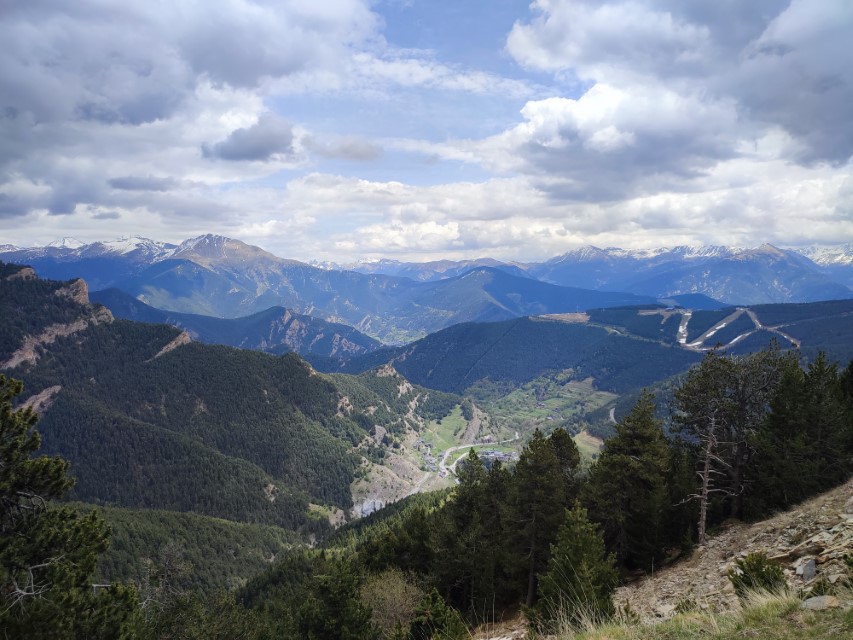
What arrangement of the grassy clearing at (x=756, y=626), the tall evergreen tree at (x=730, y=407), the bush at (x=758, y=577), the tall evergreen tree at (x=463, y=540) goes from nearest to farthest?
the grassy clearing at (x=756, y=626), the bush at (x=758, y=577), the tall evergreen tree at (x=730, y=407), the tall evergreen tree at (x=463, y=540)

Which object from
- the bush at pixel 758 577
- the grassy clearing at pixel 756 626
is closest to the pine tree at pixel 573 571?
the bush at pixel 758 577

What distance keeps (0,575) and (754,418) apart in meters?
54.1

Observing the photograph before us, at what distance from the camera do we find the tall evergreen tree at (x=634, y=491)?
3675cm

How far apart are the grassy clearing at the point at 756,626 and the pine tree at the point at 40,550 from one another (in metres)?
18.9

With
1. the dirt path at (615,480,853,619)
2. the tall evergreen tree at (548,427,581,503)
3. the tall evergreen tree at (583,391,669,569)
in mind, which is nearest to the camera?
the dirt path at (615,480,853,619)

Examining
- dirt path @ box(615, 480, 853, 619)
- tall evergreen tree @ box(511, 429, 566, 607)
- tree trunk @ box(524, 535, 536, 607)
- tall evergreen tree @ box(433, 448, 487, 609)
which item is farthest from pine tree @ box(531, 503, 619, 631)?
tall evergreen tree @ box(433, 448, 487, 609)

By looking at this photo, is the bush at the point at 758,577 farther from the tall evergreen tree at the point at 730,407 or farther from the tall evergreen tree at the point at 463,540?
the tall evergreen tree at the point at 463,540

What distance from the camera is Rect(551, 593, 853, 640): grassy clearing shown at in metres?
10.3

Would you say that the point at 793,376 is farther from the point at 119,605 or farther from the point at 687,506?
the point at 119,605

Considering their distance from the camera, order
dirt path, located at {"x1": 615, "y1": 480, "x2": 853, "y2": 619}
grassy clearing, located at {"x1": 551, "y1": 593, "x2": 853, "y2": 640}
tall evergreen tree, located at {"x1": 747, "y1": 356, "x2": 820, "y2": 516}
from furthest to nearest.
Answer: tall evergreen tree, located at {"x1": 747, "y1": 356, "x2": 820, "y2": 516} → dirt path, located at {"x1": 615, "y1": 480, "x2": 853, "y2": 619} → grassy clearing, located at {"x1": 551, "y1": 593, "x2": 853, "y2": 640}

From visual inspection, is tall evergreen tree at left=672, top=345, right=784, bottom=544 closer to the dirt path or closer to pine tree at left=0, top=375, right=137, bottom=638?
the dirt path

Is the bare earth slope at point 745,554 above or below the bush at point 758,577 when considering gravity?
below

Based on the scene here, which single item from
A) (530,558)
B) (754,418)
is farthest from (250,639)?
(754,418)

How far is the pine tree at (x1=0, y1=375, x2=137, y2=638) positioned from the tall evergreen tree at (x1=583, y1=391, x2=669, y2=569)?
3359 cm
